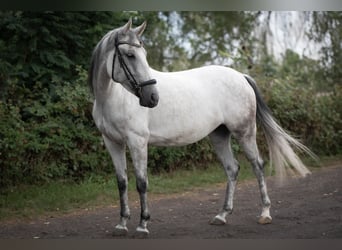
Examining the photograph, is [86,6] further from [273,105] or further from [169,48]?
[273,105]

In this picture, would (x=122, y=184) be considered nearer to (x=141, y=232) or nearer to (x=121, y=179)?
(x=121, y=179)

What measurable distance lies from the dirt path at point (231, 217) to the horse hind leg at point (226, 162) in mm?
83

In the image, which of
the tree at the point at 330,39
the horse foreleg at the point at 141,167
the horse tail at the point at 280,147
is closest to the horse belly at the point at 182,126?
the horse foreleg at the point at 141,167

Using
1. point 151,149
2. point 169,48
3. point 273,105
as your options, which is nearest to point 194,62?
point 169,48

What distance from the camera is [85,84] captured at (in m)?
3.94

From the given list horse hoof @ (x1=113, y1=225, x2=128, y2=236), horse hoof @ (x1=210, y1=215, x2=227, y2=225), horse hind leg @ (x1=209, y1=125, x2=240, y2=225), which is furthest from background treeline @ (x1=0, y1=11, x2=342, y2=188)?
horse hoof @ (x1=113, y1=225, x2=128, y2=236)

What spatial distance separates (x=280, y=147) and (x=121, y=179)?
1237 mm

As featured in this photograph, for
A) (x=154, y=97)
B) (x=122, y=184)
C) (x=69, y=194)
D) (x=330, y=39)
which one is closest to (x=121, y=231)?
(x=122, y=184)

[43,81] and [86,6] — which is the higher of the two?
[86,6]

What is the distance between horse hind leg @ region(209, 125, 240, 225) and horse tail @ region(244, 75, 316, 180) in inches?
11.5

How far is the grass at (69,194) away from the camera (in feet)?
11.3

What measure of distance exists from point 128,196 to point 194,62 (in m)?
1.96

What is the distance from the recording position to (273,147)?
11.6 feet

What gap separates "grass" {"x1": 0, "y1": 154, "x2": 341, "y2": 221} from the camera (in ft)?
11.3
